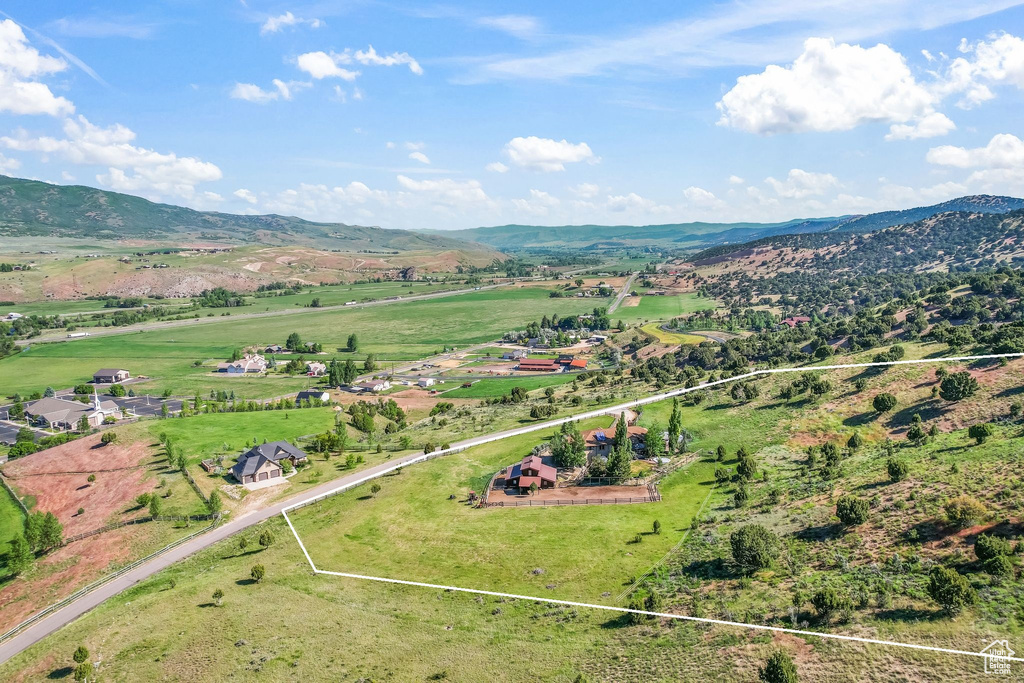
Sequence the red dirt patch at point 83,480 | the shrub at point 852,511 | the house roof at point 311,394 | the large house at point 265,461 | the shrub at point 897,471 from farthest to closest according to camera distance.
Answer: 1. the house roof at point 311,394
2. the large house at point 265,461
3. the red dirt patch at point 83,480
4. the shrub at point 897,471
5. the shrub at point 852,511

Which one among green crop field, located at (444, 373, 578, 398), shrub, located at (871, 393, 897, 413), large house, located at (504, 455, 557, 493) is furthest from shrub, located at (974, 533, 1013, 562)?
green crop field, located at (444, 373, 578, 398)

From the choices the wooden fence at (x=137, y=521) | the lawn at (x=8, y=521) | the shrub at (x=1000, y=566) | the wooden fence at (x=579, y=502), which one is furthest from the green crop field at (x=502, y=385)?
the shrub at (x=1000, y=566)

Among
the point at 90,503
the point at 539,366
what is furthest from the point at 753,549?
the point at 539,366

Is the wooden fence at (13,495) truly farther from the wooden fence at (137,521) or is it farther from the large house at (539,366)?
the large house at (539,366)

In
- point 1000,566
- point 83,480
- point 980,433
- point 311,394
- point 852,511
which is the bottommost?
point 83,480

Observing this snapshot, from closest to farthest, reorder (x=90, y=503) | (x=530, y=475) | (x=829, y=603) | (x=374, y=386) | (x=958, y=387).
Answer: (x=829, y=603) < (x=958, y=387) < (x=530, y=475) < (x=90, y=503) < (x=374, y=386)

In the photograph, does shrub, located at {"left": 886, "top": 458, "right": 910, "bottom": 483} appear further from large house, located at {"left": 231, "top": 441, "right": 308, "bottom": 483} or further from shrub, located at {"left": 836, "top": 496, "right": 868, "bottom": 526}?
large house, located at {"left": 231, "top": 441, "right": 308, "bottom": 483}
